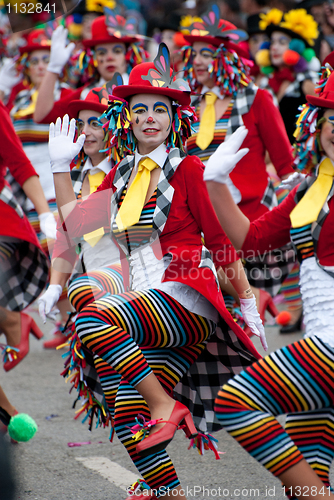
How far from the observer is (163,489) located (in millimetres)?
2621

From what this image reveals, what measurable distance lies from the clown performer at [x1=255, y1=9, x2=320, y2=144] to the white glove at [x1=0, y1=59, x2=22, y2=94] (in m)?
2.32

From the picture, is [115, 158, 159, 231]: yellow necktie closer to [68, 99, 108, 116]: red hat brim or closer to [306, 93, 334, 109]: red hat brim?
[306, 93, 334, 109]: red hat brim

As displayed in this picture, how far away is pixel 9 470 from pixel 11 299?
2137 millimetres

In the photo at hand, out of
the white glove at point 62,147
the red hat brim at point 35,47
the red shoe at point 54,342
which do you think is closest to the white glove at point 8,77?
the red hat brim at point 35,47

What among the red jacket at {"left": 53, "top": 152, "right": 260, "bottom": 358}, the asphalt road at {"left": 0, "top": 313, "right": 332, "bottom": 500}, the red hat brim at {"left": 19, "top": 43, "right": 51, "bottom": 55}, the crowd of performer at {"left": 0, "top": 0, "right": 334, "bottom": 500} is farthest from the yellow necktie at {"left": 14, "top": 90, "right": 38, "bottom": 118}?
the red jacket at {"left": 53, "top": 152, "right": 260, "bottom": 358}

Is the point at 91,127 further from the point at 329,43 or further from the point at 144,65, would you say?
the point at 329,43

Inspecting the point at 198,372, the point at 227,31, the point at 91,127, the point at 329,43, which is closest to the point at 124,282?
the point at 198,372

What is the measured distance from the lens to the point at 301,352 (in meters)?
2.27

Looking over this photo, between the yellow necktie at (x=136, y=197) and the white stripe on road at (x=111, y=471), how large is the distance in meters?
1.20

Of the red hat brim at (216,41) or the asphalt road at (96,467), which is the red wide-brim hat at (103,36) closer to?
the red hat brim at (216,41)

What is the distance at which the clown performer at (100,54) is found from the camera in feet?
17.4

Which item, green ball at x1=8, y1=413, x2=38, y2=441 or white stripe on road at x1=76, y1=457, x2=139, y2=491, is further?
green ball at x1=8, y1=413, x2=38, y2=441

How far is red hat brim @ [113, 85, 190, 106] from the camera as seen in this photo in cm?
293

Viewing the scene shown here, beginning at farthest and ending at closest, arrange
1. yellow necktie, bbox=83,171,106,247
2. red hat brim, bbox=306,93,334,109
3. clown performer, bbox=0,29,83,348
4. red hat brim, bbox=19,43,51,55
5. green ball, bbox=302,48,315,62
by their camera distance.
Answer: green ball, bbox=302,48,315,62
red hat brim, bbox=19,43,51,55
clown performer, bbox=0,29,83,348
yellow necktie, bbox=83,171,106,247
red hat brim, bbox=306,93,334,109
